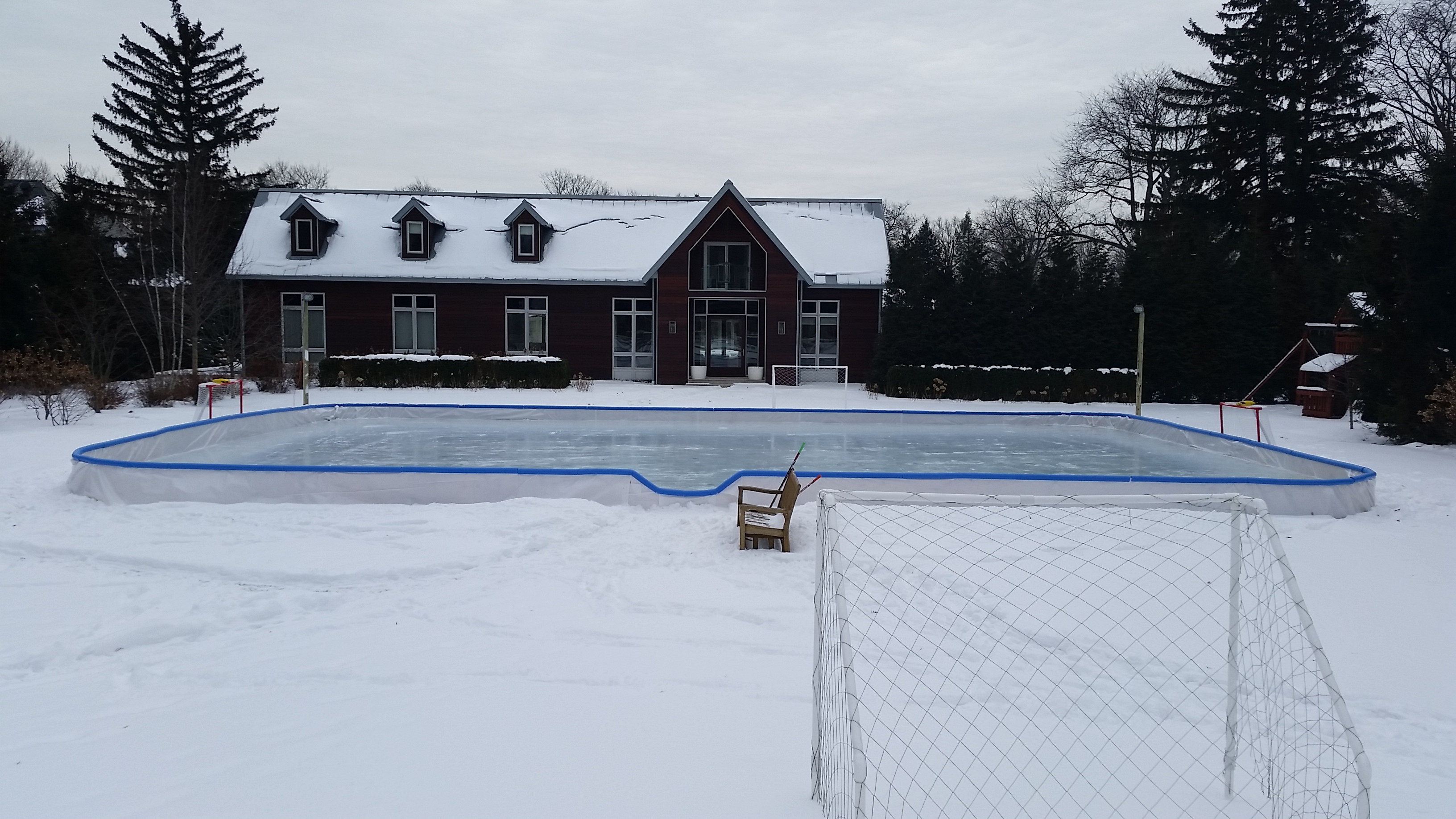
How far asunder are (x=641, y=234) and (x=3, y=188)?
586 inches

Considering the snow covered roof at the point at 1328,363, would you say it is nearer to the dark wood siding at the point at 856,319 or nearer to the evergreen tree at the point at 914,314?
the evergreen tree at the point at 914,314

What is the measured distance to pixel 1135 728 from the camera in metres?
4.32

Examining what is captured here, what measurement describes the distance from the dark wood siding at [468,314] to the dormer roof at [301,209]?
1790mm

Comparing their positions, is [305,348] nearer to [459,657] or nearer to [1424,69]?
[459,657]

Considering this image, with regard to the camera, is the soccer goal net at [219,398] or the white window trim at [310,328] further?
the white window trim at [310,328]

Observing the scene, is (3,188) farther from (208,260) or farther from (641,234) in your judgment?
(641,234)

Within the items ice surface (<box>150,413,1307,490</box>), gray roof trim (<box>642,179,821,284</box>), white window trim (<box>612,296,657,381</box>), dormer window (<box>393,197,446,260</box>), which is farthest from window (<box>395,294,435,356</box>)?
ice surface (<box>150,413,1307,490</box>)

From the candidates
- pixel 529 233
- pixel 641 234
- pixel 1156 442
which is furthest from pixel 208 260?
pixel 1156 442

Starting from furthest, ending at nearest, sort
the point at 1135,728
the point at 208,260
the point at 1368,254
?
the point at 208,260 → the point at 1368,254 → the point at 1135,728

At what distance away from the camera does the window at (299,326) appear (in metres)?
25.0

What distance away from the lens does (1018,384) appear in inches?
826

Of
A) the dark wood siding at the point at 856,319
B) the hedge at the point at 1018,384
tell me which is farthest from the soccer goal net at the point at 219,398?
the dark wood siding at the point at 856,319

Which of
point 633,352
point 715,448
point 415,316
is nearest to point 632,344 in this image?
point 633,352

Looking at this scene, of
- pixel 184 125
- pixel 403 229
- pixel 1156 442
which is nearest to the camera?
pixel 1156 442
